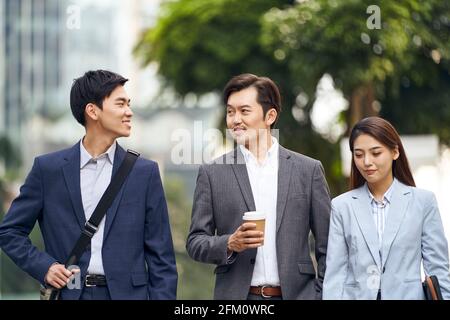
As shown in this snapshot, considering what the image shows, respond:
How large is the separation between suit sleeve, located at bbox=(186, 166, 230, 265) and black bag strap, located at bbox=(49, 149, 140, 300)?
39 centimetres

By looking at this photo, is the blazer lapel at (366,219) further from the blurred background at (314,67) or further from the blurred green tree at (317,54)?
the blurred green tree at (317,54)

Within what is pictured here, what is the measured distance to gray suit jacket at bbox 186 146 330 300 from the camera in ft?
17.7

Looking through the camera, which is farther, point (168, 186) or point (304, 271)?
point (168, 186)

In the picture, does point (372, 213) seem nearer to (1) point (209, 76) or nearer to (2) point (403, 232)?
(2) point (403, 232)

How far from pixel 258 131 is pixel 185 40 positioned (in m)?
12.0

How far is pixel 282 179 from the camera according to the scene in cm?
557

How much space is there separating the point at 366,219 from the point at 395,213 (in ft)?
0.47

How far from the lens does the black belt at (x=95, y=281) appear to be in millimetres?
5262

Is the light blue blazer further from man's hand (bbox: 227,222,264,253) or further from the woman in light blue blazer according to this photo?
man's hand (bbox: 227,222,264,253)

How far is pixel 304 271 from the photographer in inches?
214

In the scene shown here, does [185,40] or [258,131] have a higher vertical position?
[185,40]

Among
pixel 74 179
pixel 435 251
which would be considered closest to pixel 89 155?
pixel 74 179

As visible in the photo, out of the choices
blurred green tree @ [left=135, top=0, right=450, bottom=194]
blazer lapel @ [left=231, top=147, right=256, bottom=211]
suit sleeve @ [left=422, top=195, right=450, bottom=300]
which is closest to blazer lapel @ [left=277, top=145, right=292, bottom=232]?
blazer lapel @ [left=231, top=147, right=256, bottom=211]
